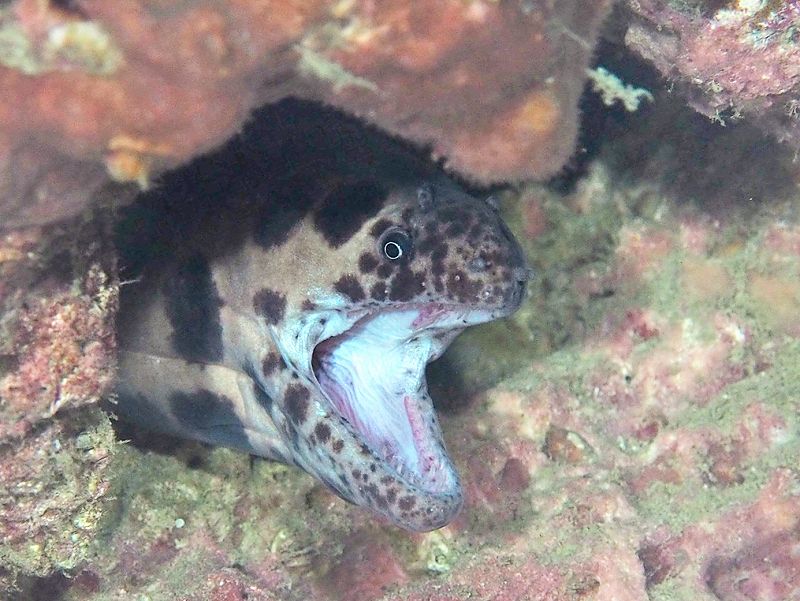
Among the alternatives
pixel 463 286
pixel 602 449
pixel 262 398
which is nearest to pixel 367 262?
pixel 463 286

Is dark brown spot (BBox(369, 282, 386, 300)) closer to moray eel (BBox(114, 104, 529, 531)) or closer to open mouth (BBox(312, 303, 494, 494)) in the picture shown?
moray eel (BBox(114, 104, 529, 531))

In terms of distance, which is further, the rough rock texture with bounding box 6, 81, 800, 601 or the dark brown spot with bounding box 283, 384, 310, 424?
the rough rock texture with bounding box 6, 81, 800, 601

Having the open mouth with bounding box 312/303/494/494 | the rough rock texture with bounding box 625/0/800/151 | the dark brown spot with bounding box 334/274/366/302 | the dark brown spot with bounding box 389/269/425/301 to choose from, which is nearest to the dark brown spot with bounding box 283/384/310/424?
the open mouth with bounding box 312/303/494/494

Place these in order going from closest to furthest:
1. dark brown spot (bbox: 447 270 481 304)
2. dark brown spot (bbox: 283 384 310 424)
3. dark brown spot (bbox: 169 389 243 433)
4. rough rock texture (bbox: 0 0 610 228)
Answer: rough rock texture (bbox: 0 0 610 228) < dark brown spot (bbox: 447 270 481 304) < dark brown spot (bbox: 283 384 310 424) < dark brown spot (bbox: 169 389 243 433)

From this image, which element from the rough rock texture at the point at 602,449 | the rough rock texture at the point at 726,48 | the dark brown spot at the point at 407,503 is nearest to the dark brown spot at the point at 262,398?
the dark brown spot at the point at 407,503

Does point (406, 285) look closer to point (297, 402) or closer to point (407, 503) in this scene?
point (297, 402)

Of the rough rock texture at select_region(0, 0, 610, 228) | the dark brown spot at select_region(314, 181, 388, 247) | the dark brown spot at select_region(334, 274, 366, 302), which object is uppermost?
the rough rock texture at select_region(0, 0, 610, 228)

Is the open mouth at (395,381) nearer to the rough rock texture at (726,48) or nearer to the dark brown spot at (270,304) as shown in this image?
the dark brown spot at (270,304)
